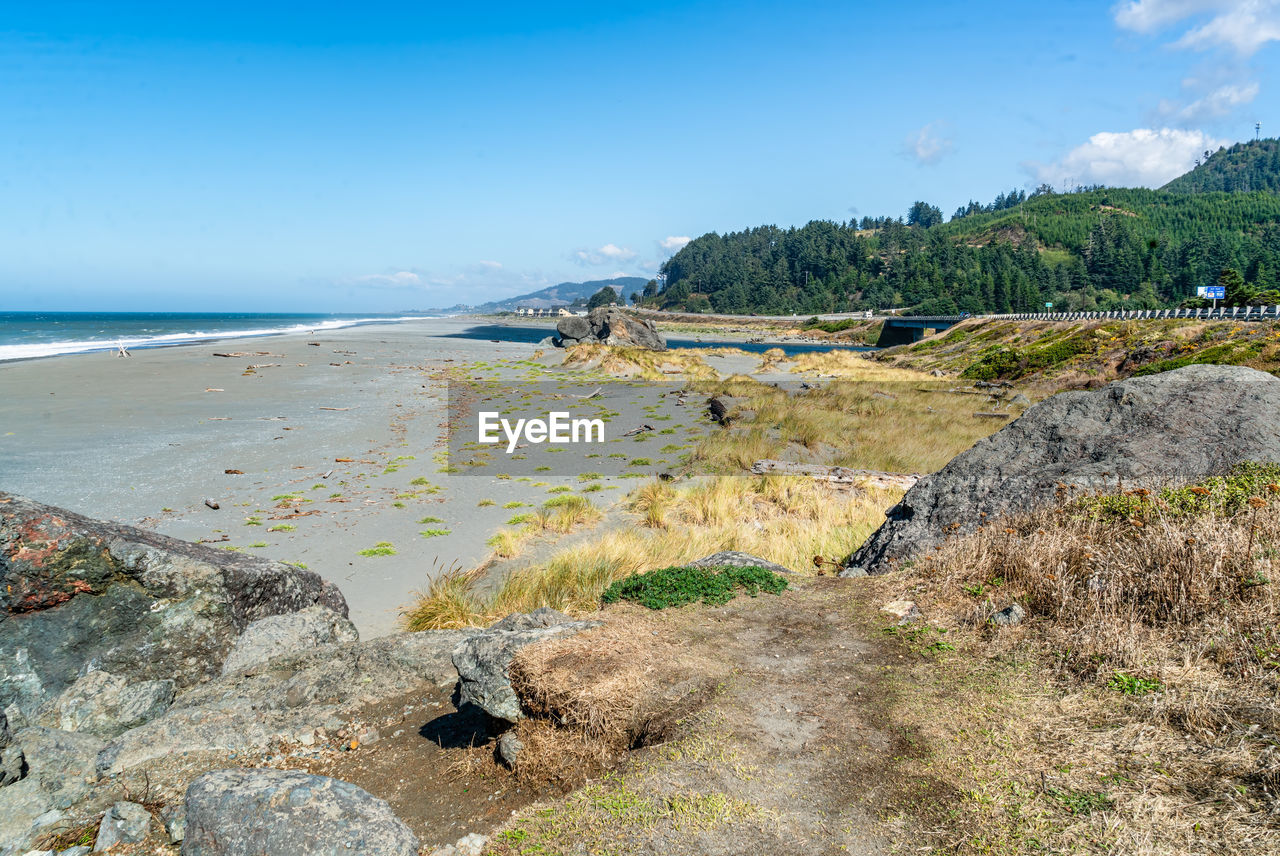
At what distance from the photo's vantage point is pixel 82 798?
376 centimetres

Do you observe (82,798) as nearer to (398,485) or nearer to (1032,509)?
(1032,509)

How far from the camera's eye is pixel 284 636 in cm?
558

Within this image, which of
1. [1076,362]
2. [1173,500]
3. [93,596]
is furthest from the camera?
[1076,362]

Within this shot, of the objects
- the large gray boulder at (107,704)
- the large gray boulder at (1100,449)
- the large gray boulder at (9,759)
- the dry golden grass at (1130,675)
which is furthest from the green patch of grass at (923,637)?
the large gray boulder at (9,759)

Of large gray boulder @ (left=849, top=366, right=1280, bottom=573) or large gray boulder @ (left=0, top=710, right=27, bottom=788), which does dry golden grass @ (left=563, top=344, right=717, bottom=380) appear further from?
large gray boulder @ (left=0, top=710, right=27, bottom=788)

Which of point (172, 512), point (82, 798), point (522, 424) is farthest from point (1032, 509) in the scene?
point (522, 424)

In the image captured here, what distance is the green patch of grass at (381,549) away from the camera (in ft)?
30.4

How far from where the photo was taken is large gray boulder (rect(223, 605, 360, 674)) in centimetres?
534

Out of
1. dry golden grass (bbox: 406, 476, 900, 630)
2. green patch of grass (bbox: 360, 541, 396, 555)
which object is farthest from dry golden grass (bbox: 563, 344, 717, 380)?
green patch of grass (bbox: 360, 541, 396, 555)

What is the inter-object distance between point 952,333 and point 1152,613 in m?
71.2

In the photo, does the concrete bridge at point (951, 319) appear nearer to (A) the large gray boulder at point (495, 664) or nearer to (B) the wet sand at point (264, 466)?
(B) the wet sand at point (264, 466)

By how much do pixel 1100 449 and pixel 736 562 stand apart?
14.2 ft

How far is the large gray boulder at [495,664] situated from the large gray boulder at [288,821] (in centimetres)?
102
